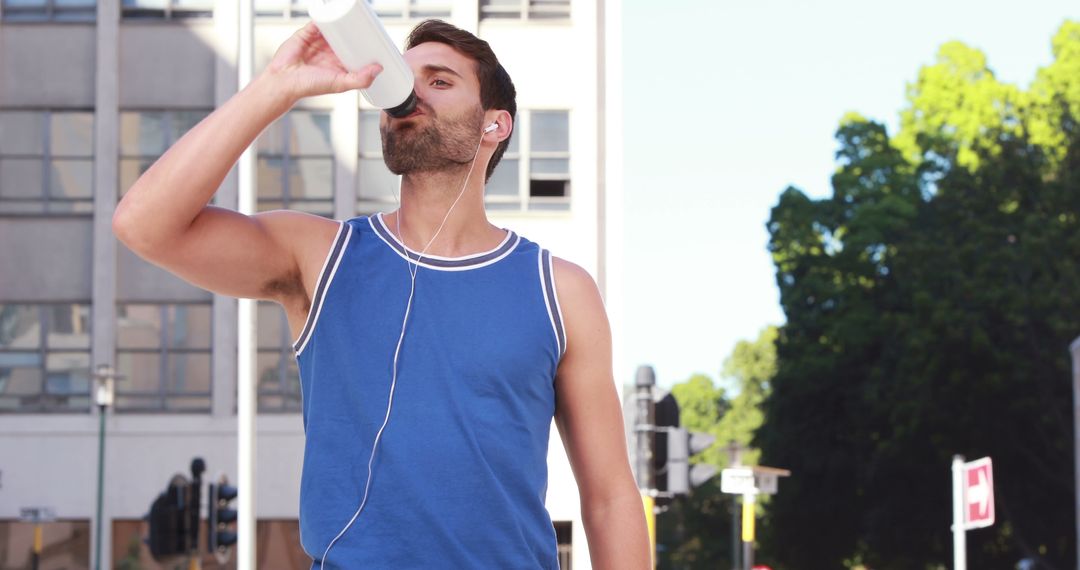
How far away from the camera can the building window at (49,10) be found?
3347cm

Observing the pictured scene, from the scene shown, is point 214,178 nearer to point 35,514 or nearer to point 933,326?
point 35,514

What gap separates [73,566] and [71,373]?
11.4 feet

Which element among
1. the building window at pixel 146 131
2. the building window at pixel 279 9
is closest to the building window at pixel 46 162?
the building window at pixel 146 131

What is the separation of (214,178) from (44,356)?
31589 millimetres

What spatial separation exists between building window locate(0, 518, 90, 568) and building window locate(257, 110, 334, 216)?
21.9 feet

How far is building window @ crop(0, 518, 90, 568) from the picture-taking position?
32.6 m

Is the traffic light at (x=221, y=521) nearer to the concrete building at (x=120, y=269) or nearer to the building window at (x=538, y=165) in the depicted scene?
the concrete building at (x=120, y=269)

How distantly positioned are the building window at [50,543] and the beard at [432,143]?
30.8 m

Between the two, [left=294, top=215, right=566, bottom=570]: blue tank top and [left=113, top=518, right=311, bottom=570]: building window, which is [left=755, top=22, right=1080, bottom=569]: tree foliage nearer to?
[left=113, top=518, right=311, bottom=570]: building window

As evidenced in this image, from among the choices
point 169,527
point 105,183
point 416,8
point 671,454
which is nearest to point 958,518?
point 671,454

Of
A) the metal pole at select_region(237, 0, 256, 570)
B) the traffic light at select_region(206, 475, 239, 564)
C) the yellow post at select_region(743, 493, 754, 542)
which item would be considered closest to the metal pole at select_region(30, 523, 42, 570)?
→ the traffic light at select_region(206, 475, 239, 564)

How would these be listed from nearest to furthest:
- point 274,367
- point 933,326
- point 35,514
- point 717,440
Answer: point 35,514 → point 274,367 → point 933,326 → point 717,440

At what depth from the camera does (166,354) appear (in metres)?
33.3

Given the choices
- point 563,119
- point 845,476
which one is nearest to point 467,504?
point 563,119
